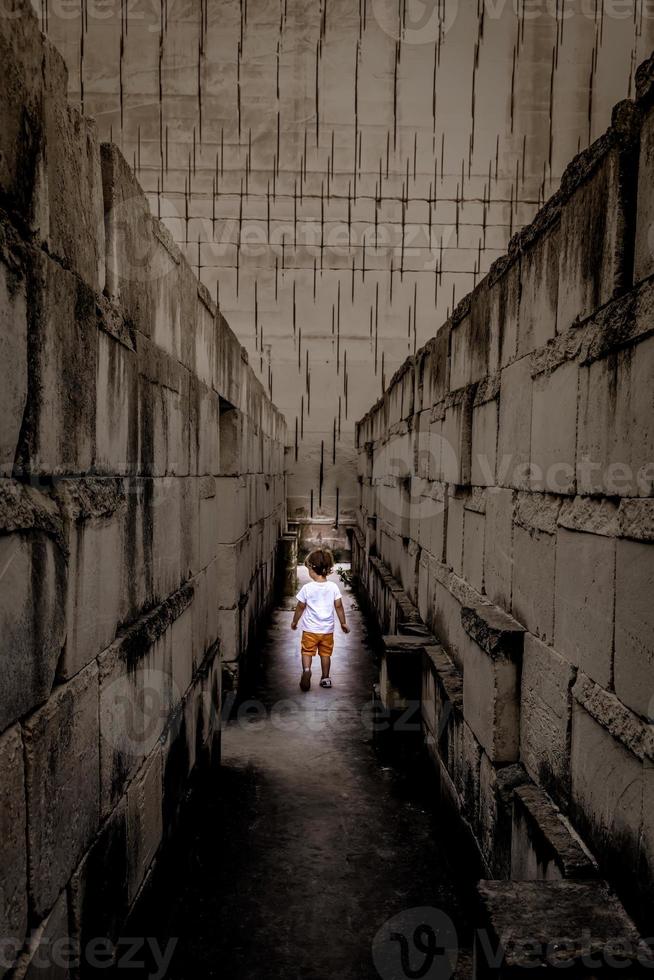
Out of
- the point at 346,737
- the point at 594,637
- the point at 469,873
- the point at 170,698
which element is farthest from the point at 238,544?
the point at 594,637

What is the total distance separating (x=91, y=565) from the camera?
6.42 feet

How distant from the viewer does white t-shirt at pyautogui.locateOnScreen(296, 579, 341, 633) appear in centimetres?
608

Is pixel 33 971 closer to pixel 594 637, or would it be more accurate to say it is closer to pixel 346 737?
Result: pixel 594 637

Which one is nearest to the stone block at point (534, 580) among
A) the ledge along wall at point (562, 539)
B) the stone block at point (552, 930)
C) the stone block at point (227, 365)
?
the ledge along wall at point (562, 539)

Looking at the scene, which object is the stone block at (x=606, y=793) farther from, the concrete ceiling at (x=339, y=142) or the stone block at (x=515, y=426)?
the concrete ceiling at (x=339, y=142)

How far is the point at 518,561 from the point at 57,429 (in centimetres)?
194

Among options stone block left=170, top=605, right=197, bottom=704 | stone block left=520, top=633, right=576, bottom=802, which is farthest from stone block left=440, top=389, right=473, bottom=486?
stone block left=170, top=605, right=197, bottom=704

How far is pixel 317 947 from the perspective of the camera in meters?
2.62

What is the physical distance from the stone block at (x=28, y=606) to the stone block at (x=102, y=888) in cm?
65

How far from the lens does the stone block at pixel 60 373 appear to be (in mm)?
1535

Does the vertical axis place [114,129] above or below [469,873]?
above

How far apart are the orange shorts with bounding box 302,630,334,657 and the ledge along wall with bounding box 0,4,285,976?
2.59 meters

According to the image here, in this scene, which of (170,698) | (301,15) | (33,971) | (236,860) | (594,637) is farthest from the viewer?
(301,15)

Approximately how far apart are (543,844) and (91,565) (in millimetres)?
1676
